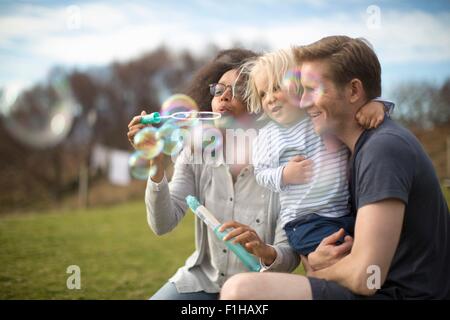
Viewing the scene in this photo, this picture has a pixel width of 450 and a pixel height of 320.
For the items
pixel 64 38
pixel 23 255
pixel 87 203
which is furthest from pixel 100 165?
pixel 23 255

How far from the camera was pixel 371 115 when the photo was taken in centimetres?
141

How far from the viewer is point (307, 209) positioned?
158 cm

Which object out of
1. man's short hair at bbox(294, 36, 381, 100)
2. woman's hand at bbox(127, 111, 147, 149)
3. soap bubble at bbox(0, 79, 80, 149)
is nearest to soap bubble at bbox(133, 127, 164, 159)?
woman's hand at bbox(127, 111, 147, 149)

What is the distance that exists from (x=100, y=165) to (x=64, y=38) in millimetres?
3186

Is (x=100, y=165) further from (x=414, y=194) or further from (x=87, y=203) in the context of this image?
(x=414, y=194)

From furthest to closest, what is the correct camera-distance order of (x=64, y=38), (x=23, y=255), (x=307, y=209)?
(x=64, y=38)
(x=23, y=255)
(x=307, y=209)

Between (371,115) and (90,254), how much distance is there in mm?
3445

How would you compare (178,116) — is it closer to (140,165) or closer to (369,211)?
(140,165)

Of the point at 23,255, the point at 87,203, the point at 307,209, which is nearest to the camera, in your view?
the point at 307,209

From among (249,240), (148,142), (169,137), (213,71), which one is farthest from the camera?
(213,71)

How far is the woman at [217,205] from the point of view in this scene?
5.90ft

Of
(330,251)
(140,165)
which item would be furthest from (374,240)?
(140,165)

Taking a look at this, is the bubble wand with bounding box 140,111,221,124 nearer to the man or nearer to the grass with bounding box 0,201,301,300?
the man

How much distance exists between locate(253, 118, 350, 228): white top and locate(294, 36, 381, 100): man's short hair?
A: 0.21 meters
